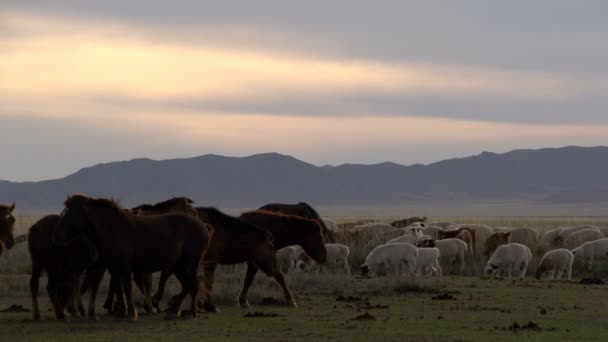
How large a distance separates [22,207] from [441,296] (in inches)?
6183

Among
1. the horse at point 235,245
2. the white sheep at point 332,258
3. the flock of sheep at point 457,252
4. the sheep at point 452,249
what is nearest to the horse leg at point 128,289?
the horse at point 235,245

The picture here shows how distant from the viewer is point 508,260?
29.0 meters

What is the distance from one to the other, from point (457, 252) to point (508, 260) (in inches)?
83.6

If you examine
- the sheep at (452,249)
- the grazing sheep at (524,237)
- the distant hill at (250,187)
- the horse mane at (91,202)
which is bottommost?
the sheep at (452,249)

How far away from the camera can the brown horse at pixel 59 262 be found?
1678 centimetres

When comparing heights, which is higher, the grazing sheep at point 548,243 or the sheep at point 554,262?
the grazing sheep at point 548,243

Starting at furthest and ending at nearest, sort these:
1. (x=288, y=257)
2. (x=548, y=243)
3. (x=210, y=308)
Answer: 1. (x=548, y=243)
2. (x=288, y=257)
3. (x=210, y=308)

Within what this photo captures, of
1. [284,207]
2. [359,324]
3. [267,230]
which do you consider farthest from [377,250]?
[359,324]

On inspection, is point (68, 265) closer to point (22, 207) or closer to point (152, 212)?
point (152, 212)

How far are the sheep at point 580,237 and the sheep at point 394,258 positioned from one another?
9671 millimetres

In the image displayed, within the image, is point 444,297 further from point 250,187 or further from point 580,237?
point 250,187

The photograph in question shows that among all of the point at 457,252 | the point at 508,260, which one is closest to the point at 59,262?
the point at 508,260

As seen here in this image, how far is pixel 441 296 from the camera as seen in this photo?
69.2ft

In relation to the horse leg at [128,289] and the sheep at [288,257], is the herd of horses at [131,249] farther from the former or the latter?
the sheep at [288,257]
